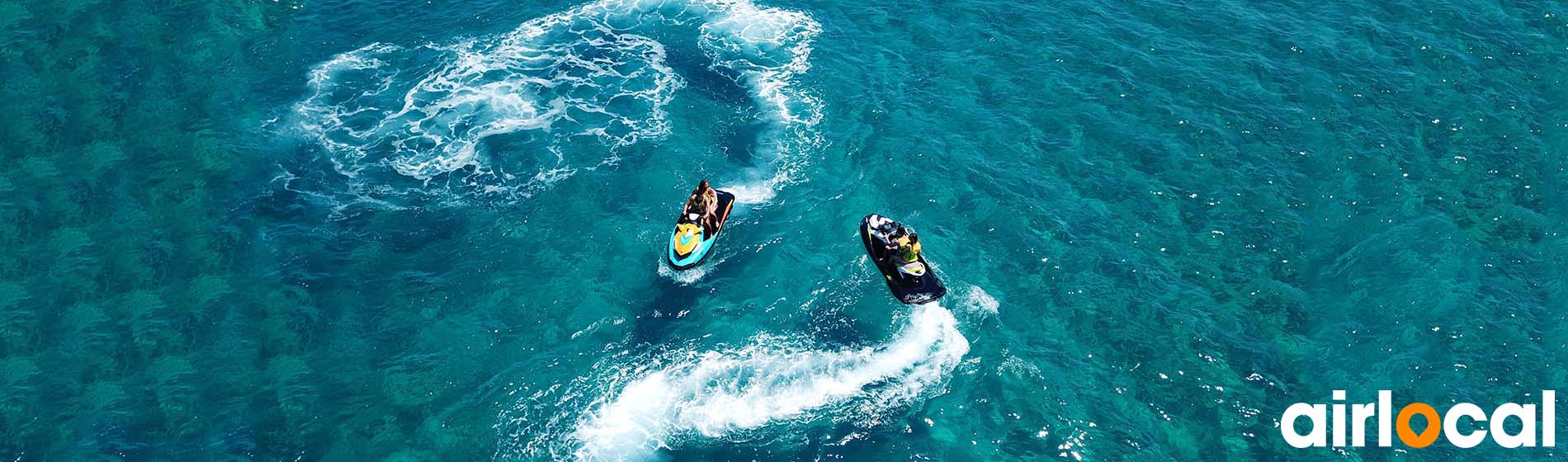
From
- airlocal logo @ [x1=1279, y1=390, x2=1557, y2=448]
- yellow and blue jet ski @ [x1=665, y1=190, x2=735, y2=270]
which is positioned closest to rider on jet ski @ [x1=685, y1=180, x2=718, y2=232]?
yellow and blue jet ski @ [x1=665, y1=190, x2=735, y2=270]

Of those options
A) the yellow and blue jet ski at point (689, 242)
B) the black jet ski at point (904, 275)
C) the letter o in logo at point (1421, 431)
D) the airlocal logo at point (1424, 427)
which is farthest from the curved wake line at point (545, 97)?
the letter o in logo at point (1421, 431)

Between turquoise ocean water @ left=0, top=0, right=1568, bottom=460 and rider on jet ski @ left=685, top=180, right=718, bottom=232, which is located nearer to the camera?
turquoise ocean water @ left=0, top=0, right=1568, bottom=460

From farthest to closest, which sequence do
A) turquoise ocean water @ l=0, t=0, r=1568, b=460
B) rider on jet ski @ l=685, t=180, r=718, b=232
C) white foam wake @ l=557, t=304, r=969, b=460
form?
rider on jet ski @ l=685, t=180, r=718, b=232, turquoise ocean water @ l=0, t=0, r=1568, b=460, white foam wake @ l=557, t=304, r=969, b=460

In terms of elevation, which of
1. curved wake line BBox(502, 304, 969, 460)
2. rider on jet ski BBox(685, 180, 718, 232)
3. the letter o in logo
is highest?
rider on jet ski BBox(685, 180, 718, 232)

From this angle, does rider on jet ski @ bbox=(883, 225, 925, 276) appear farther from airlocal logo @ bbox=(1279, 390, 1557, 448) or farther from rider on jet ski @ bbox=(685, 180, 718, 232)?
airlocal logo @ bbox=(1279, 390, 1557, 448)

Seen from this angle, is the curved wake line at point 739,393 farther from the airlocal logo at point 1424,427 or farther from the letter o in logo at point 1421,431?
the letter o in logo at point 1421,431

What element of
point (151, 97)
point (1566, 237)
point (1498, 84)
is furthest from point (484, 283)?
point (1498, 84)

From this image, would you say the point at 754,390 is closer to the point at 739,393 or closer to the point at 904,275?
the point at 739,393
